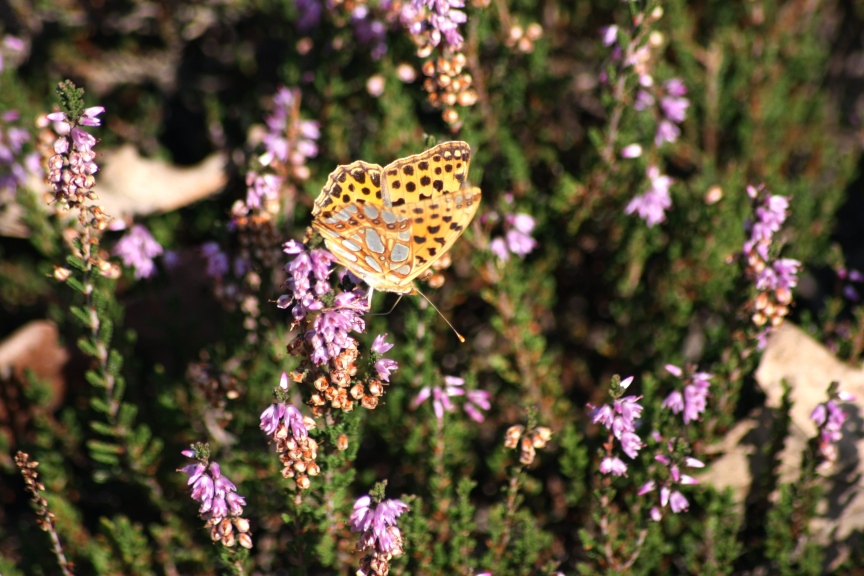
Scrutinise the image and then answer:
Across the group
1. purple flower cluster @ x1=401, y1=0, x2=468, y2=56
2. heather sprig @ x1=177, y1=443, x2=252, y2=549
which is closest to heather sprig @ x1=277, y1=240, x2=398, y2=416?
heather sprig @ x1=177, y1=443, x2=252, y2=549

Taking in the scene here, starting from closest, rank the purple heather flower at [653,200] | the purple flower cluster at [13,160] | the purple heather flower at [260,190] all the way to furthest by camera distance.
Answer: the purple heather flower at [260,190]
the purple heather flower at [653,200]
the purple flower cluster at [13,160]

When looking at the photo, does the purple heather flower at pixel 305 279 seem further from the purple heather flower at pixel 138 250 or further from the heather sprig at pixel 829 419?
the heather sprig at pixel 829 419

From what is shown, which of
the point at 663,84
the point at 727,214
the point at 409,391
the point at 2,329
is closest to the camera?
the point at 409,391

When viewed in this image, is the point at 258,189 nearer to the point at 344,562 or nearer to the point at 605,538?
the point at 344,562

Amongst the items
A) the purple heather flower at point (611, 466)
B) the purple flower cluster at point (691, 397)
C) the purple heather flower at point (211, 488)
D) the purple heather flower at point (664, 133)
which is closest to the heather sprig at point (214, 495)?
the purple heather flower at point (211, 488)

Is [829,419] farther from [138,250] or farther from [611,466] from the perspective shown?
[138,250]

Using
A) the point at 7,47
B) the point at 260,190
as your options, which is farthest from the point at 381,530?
the point at 7,47

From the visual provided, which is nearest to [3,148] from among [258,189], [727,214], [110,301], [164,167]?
[164,167]
